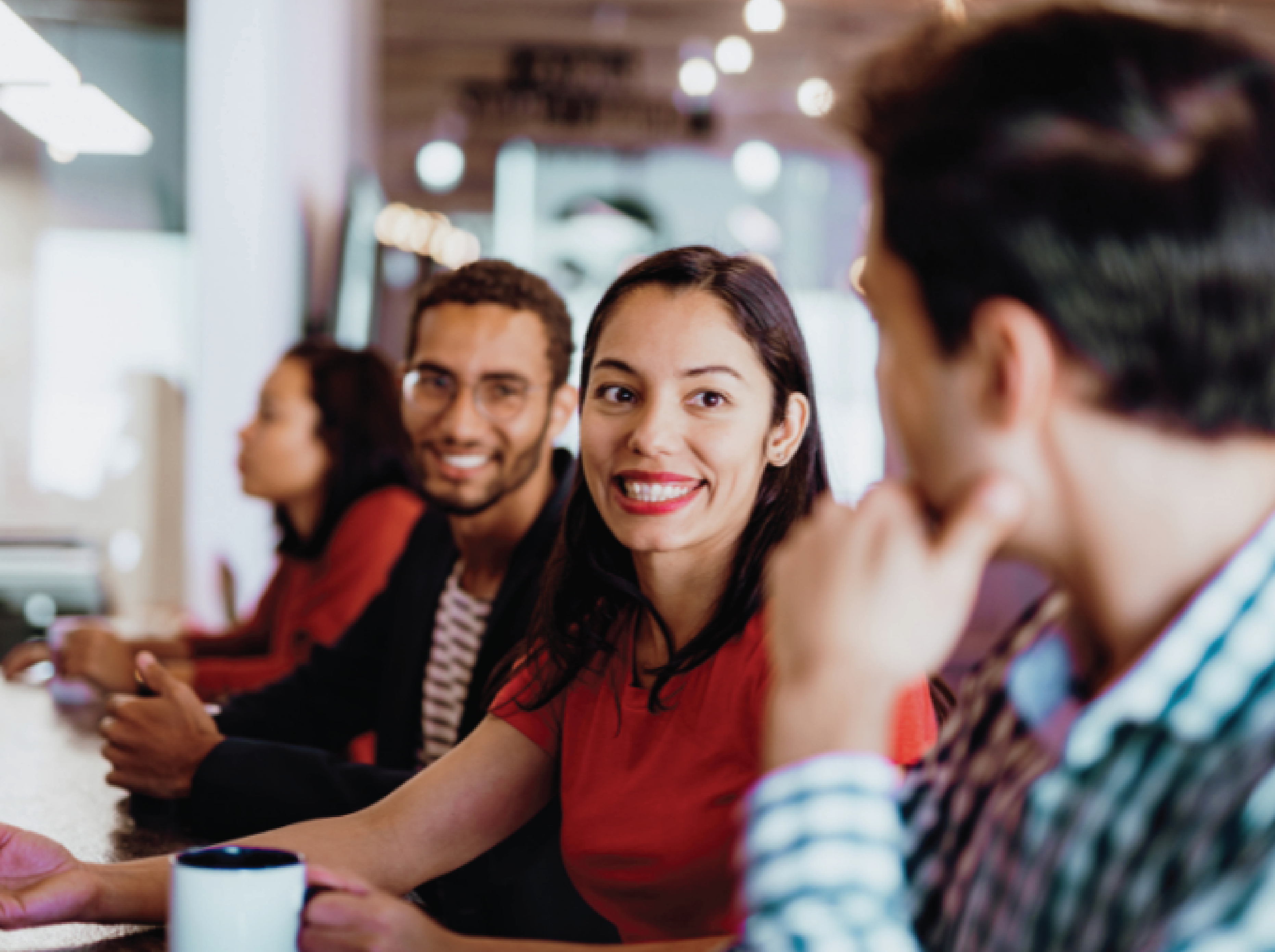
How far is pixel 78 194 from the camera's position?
3.78 m

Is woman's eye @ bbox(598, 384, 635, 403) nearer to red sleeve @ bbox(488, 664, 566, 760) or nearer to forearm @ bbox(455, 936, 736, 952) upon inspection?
red sleeve @ bbox(488, 664, 566, 760)

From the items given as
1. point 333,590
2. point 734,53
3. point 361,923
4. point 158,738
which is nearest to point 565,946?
point 361,923

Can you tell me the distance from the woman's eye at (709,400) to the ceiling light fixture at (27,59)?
224cm

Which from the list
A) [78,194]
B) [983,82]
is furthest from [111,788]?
[78,194]

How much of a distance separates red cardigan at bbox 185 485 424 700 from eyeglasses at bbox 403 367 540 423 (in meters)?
0.39

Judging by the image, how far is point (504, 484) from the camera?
6.20 ft

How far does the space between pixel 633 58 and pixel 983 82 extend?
233 inches

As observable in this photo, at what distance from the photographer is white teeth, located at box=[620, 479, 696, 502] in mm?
1175

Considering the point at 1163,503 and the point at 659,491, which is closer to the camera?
the point at 1163,503

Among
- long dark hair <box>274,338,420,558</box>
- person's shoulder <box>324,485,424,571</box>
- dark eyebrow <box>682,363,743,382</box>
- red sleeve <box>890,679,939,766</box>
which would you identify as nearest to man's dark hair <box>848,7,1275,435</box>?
red sleeve <box>890,679,939,766</box>

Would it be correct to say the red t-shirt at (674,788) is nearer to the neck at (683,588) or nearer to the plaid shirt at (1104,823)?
the neck at (683,588)

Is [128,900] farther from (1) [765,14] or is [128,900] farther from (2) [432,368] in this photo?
(1) [765,14]

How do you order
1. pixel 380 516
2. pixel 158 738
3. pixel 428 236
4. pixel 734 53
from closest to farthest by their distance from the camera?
pixel 158 738 < pixel 380 516 < pixel 734 53 < pixel 428 236

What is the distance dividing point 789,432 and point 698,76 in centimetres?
518
